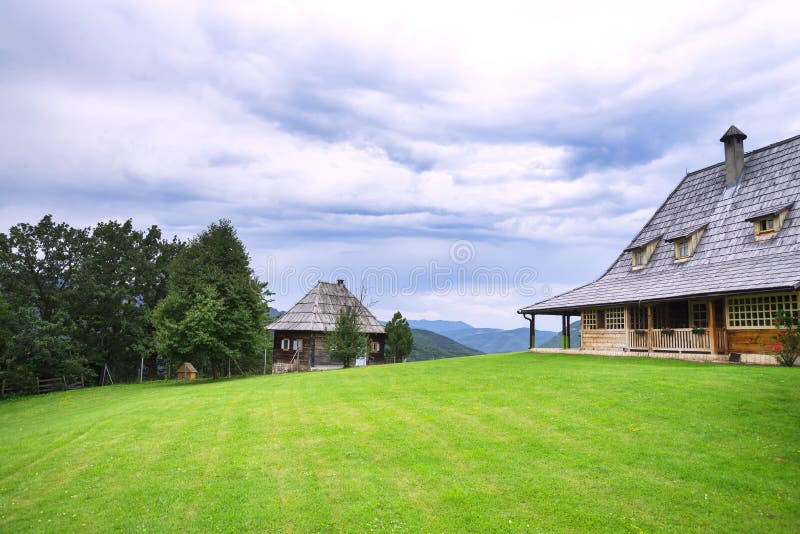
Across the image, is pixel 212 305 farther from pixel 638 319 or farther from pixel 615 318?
pixel 638 319

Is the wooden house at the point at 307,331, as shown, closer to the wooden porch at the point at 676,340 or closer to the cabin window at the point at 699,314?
the wooden porch at the point at 676,340

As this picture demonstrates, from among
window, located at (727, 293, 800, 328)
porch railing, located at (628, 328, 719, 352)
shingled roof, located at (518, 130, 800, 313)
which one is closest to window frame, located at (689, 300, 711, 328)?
porch railing, located at (628, 328, 719, 352)

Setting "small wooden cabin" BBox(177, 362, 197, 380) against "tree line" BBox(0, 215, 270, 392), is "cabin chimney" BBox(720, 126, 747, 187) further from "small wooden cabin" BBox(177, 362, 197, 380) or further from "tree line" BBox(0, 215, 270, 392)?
"small wooden cabin" BBox(177, 362, 197, 380)

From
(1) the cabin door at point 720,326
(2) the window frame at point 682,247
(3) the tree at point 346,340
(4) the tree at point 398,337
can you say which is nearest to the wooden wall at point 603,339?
(1) the cabin door at point 720,326

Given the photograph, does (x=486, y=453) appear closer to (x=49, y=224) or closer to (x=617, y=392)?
(x=617, y=392)

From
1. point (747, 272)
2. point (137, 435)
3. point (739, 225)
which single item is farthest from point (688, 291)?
point (137, 435)

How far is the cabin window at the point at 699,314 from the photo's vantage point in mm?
22219

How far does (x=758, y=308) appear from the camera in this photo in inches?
752

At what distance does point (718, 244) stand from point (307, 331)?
28.4 metres

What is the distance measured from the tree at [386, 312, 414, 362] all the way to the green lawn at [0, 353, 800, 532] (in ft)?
100

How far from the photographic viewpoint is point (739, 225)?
908 inches

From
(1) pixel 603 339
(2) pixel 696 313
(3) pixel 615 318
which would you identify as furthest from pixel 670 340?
(1) pixel 603 339

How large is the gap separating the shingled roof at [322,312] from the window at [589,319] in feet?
54.5

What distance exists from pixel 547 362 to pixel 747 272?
8.45 meters
